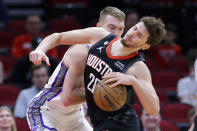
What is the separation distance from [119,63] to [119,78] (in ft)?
0.72

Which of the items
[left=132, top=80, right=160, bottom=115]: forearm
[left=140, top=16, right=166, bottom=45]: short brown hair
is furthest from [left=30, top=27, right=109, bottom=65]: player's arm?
[left=132, top=80, right=160, bottom=115]: forearm

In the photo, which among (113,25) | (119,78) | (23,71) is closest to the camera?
(119,78)

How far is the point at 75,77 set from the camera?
14.7ft

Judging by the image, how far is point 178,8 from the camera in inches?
460

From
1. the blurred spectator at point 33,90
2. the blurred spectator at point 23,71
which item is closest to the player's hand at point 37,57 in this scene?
the blurred spectator at point 33,90

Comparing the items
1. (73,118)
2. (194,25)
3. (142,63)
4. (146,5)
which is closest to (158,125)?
(73,118)

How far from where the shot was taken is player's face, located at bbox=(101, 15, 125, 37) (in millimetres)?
4750

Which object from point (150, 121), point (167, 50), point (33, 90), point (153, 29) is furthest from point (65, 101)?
point (167, 50)

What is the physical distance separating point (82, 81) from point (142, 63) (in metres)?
0.78

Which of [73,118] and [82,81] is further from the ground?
[82,81]

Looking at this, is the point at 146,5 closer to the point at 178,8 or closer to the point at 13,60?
the point at 178,8

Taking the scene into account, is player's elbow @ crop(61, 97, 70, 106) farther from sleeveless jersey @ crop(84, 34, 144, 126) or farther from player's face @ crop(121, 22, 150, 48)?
player's face @ crop(121, 22, 150, 48)

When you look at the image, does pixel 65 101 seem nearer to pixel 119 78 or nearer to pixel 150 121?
pixel 119 78

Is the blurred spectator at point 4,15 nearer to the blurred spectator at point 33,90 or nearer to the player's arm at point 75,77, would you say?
the blurred spectator at point 33,90
